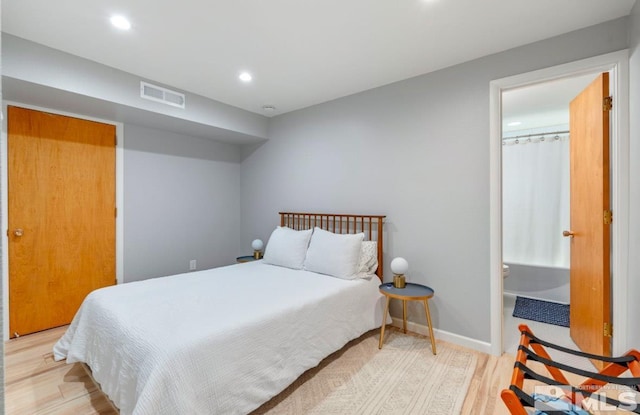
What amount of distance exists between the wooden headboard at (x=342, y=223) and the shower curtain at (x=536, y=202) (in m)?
2.37

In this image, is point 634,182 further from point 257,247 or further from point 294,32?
point 257,247

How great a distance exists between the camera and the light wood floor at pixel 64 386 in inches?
83.5

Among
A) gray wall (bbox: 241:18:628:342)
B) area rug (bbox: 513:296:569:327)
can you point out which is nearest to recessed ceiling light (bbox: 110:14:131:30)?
gray wall (bbox: 241:18:628:342)

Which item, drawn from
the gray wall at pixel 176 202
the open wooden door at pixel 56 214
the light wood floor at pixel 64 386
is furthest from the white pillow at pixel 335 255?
the open wooden door at pixel 56 214

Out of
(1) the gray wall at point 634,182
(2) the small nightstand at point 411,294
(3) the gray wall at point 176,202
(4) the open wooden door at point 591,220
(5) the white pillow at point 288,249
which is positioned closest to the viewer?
(1) the gray wall at point 634,182

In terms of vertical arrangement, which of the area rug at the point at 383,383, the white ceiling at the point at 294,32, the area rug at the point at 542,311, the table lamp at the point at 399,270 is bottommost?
the area rug at the point at 383,383

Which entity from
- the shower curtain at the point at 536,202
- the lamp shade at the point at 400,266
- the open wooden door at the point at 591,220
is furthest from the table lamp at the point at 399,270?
the shower curtain at the point at 536,202

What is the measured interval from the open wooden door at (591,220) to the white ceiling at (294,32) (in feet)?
2.21

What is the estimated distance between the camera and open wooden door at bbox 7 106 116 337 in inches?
120

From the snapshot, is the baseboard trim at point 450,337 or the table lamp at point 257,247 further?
the table lamp at point 257,247

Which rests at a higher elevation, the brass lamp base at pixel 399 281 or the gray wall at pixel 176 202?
the gray wall at pixel 176 202

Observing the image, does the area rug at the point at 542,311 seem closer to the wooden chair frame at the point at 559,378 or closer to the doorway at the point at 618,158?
the doorway at the point at 618,158

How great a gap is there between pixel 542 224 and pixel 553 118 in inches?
54.0

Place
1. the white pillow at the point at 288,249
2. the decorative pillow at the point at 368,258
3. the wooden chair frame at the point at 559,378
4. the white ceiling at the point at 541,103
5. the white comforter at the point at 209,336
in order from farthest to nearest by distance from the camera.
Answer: the white pillow at the point at 288,249
the white ceiling at the point at 541,103
the decorative pillow at the point at 368,258
the white comforter at the point at 209,336
the wooden chair frame at the point at 559,378
